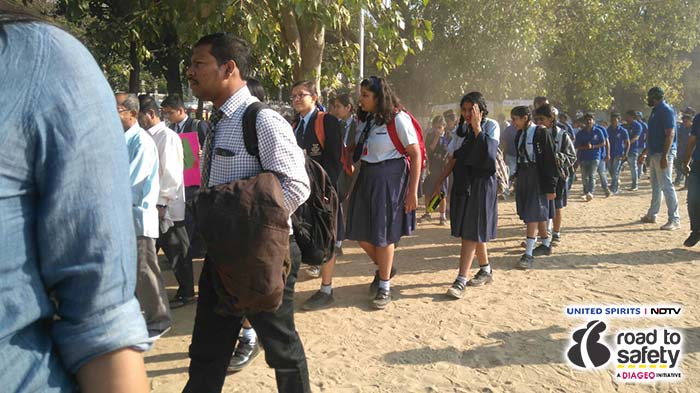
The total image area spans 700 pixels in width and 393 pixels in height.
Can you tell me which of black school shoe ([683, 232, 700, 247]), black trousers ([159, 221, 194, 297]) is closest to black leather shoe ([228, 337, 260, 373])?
black trousers ([159, 221, 194, 297])

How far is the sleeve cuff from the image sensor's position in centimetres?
86

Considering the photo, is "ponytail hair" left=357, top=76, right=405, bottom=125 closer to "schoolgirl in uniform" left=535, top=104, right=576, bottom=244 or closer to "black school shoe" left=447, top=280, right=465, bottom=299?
"black school shoe" left=447, top=280, right=465, bottom=299

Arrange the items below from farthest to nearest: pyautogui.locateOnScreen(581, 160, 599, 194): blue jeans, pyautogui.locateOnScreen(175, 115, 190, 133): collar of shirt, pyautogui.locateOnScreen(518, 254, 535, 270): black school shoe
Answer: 1. pyautogui.locateOnScreen(581, 160, 599, 194): blue jeans
2. pyautogui.locateOnScreen(175, 115, 190, 133): collar of shirt
3. pyautogui.locateOnScreen(518, 254, 535, 270): black school shoe

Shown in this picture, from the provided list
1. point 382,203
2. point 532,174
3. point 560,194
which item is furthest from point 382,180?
point 560,194

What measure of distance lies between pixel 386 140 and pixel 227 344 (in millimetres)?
2470

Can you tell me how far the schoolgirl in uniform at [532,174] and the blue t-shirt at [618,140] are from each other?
7526 millimetres

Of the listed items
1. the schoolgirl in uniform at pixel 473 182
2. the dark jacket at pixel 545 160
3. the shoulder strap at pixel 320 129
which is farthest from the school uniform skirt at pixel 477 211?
the shoulder strap at pixel 320 129

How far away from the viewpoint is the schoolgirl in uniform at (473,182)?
4664mm

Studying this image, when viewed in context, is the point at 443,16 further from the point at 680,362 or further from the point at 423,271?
the point at 680,362

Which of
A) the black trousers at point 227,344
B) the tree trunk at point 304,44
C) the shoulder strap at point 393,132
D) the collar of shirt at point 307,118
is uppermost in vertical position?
the tree trunk at point 304,44

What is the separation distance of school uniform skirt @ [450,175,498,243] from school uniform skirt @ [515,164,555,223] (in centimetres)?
111

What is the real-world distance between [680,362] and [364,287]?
2.75 meters

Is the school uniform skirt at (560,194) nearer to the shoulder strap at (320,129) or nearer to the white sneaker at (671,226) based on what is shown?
the white sneaker at (671,226)

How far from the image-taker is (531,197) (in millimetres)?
5840
